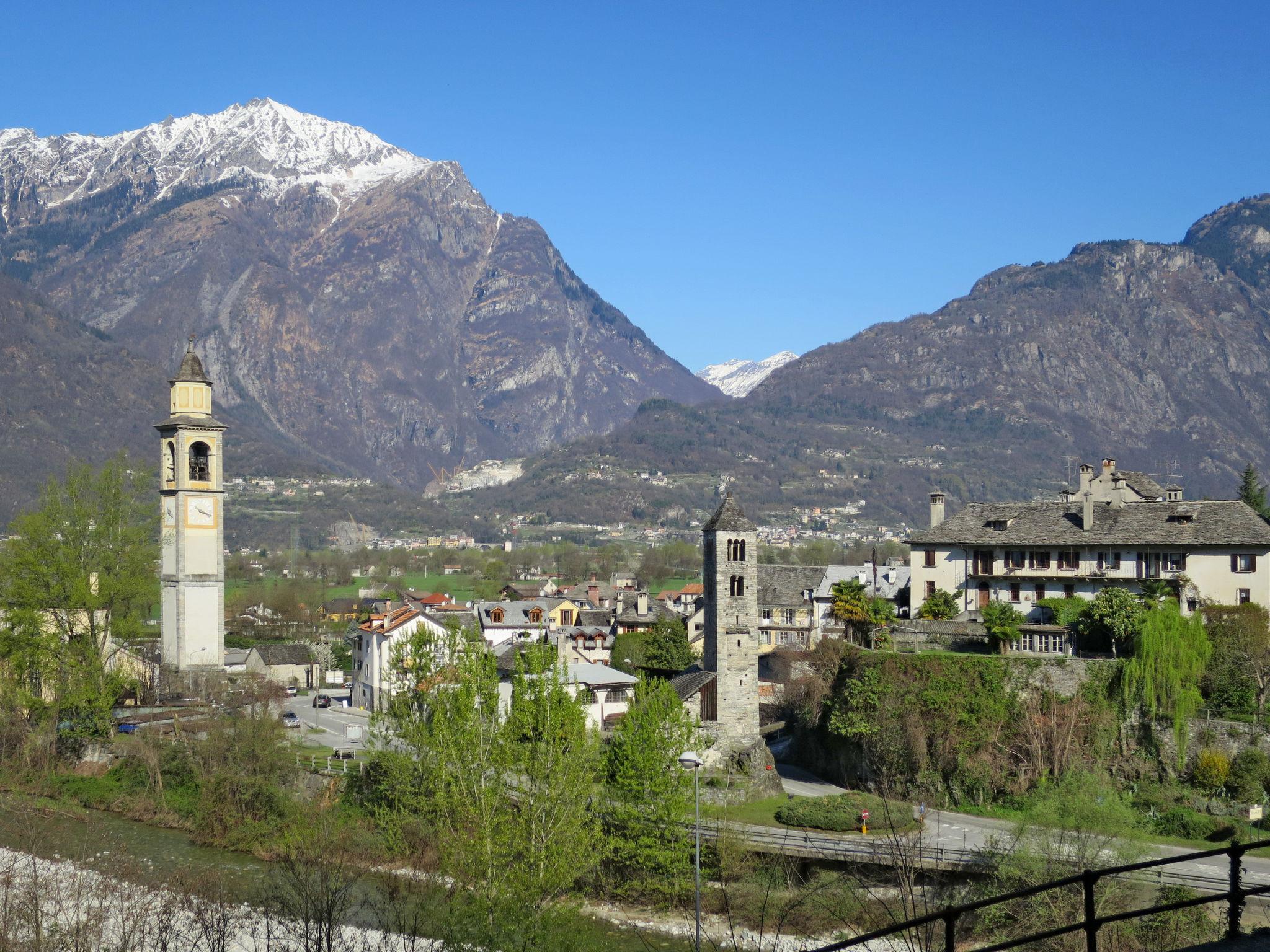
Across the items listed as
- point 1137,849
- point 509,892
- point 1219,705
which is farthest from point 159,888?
point 1219,705

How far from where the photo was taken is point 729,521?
57812 millimetres

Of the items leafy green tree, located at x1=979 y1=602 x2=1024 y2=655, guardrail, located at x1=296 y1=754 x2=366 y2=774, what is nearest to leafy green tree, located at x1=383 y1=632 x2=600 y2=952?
guardrail, located at x1=296 y1=754 x2=366 y2=774

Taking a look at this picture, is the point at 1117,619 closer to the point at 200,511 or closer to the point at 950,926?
the point at 950,926

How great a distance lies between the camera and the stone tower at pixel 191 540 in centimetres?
6950

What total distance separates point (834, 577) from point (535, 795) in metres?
62.0

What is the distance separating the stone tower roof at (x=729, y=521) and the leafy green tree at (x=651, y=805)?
1224 cm

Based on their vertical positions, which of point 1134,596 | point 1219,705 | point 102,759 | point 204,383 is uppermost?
point 204,383

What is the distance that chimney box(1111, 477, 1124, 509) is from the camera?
6367 cm

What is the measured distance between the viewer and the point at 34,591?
62375 millimetres

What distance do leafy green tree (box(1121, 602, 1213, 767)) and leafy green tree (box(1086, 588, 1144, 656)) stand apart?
1.41m

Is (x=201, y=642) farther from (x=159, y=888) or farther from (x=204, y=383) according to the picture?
(x=159, y=888)

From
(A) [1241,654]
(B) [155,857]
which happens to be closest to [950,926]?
(B) [155,857]

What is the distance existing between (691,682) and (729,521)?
7193 millimetres

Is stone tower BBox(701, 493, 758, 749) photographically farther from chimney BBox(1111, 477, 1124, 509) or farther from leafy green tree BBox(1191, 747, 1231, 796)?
chimney BBox(1111, 477, 1124, 509)
